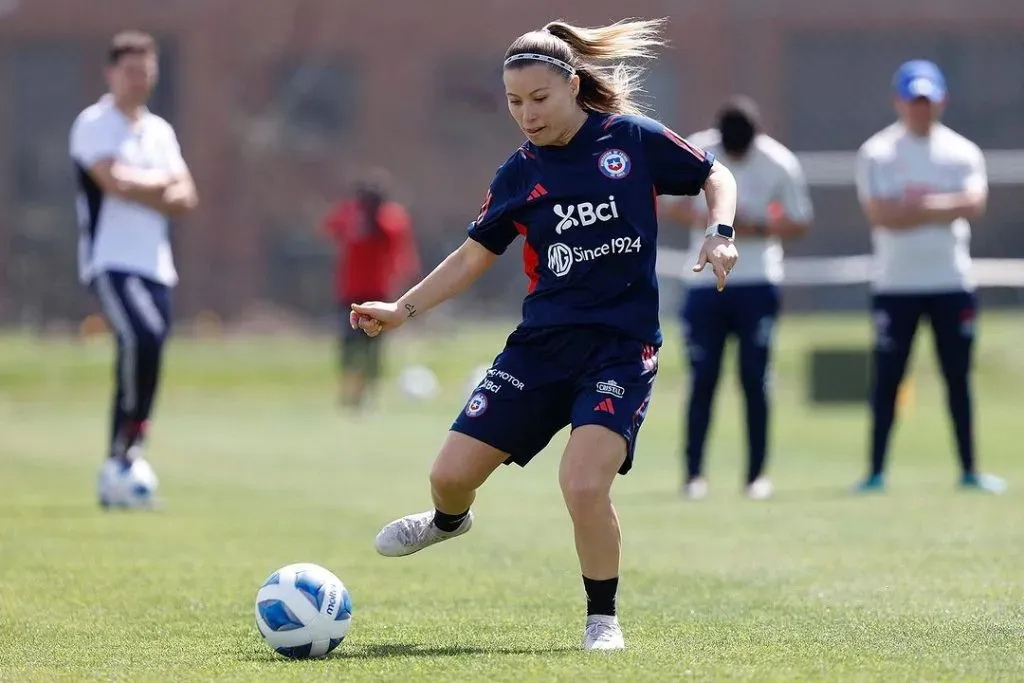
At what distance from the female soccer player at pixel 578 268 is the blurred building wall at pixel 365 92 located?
32811mm

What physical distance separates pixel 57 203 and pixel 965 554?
35.6 m

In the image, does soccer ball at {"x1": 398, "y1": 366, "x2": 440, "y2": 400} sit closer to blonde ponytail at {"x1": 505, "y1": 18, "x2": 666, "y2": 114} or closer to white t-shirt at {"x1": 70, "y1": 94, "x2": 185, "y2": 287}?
white t-shirt at {"x1": 70, "y1": 94, "x2": 185, "y2": 287}

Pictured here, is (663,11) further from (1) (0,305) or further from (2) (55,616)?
(2) (55,616)

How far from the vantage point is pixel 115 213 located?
978 centimetres

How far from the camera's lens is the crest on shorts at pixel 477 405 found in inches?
223

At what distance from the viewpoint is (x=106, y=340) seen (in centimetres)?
3034

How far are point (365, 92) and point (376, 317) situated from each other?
3680cm

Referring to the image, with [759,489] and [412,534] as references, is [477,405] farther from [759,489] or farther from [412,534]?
[759,489]

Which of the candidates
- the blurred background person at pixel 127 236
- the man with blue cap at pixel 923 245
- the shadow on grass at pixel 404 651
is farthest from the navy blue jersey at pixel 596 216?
the man with blue cap at pixel 923 245

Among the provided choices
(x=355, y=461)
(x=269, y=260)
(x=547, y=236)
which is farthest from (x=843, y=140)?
(x=547, y=236)

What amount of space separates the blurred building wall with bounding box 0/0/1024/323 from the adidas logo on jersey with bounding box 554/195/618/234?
32959 millimetres

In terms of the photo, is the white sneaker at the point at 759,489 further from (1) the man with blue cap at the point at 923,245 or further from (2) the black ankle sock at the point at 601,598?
(2) the black ankle sock at the point at 601,598

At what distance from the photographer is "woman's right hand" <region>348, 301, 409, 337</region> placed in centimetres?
578

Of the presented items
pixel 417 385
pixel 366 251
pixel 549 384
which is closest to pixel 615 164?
pixel 549 384
